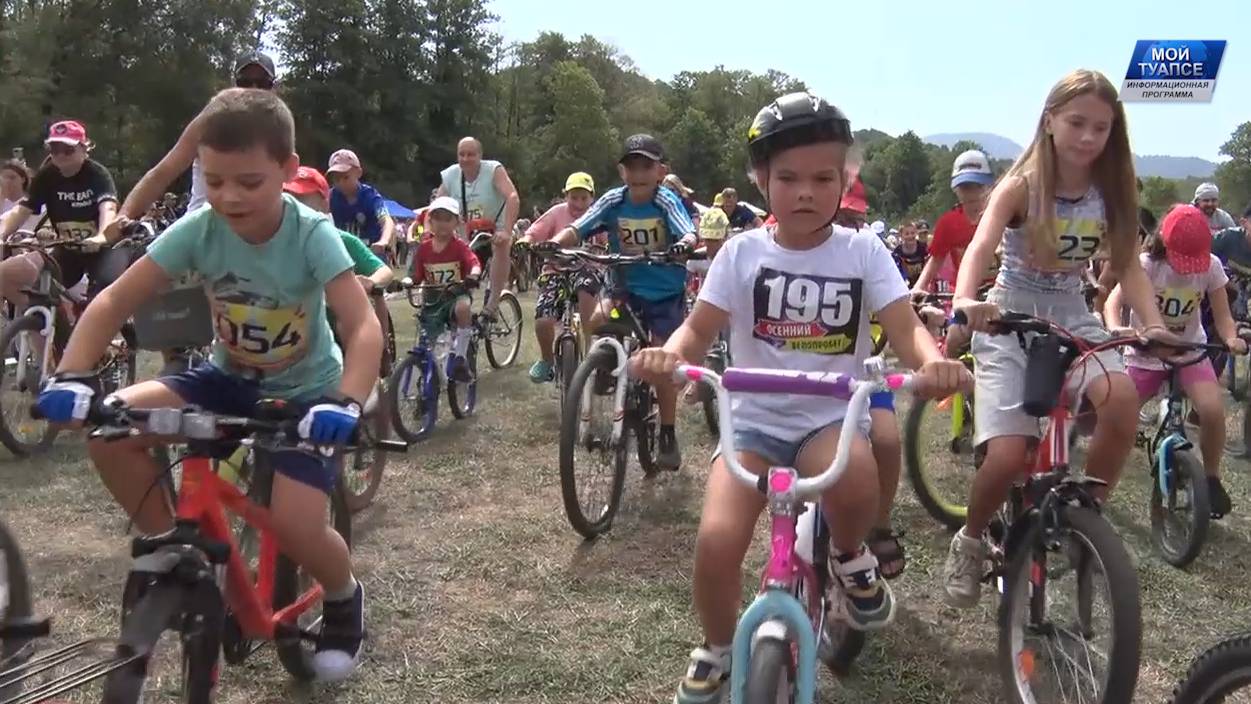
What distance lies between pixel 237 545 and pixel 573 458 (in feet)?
6.77

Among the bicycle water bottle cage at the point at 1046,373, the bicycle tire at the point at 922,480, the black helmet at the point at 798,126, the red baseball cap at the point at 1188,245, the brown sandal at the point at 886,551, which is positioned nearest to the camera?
the black helmet at the point at 798,126

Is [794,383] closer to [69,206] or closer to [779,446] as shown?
[779,446]

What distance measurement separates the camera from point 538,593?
4289 millimetres

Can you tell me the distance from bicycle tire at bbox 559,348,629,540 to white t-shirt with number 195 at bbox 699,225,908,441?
1.75 m

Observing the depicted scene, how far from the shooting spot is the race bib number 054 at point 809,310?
2.95m

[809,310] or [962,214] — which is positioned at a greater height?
[962,214]

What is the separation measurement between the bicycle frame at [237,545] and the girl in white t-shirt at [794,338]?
1.09 m

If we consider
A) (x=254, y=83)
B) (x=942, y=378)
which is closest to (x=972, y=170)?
(x=254, y=83)

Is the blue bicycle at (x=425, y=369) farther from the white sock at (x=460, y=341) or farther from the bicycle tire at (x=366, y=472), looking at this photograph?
the bicycle tire at (x=366, y=472)

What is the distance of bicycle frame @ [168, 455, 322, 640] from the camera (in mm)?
2465

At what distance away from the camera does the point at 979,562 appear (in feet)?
12.2

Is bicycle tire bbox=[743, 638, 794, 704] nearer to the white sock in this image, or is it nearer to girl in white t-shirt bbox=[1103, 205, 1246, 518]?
girl in white t-shirt bbox=[1103, 205, 1246, 518]

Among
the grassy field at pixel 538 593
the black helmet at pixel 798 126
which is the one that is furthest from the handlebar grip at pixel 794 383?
the grassy field at pixel 538 593

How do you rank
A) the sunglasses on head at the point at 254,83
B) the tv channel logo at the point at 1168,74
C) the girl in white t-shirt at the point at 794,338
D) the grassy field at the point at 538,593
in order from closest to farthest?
the girl in white t-shirt at the point at 794,338
the grassy field at the point at 538,593
the sunglasses on head at the point at 254,83
the tv channel logo at the point at 1168,74
